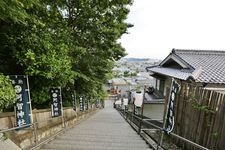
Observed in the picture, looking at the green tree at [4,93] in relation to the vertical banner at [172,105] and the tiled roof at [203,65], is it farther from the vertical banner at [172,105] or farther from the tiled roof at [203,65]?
the tiled roof at [203,65]

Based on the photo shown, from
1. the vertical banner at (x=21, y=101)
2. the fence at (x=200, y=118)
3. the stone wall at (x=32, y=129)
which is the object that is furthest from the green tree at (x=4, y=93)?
the fence at (x=200, y=118)

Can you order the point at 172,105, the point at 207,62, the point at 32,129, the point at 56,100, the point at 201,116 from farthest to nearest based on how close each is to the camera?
the point at 207,62
the point at 56,100
the point at 32,129
the point at 172,105
the point at 201,116

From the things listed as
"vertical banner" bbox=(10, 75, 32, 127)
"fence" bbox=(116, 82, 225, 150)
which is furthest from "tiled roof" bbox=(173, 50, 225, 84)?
"vertical banner" bbox=(10, 75, 32, 127)

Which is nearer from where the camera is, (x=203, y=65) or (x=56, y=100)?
(x=56, y=100)

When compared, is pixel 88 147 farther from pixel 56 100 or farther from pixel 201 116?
pixel 56 100

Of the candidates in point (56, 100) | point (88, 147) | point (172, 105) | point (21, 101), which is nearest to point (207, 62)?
point (56, 100)

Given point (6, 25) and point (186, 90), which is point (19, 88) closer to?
point (6, 25)

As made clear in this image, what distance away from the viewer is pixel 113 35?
17.1 metres

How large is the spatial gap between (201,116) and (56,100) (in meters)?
6.80

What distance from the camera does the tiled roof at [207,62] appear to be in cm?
1204

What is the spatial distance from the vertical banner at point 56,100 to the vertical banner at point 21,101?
3.26m

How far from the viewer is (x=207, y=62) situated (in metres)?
15.9

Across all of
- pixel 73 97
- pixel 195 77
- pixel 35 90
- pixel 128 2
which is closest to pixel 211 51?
pixel 128 2

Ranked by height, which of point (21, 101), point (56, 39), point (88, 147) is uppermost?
point (56, 39)
